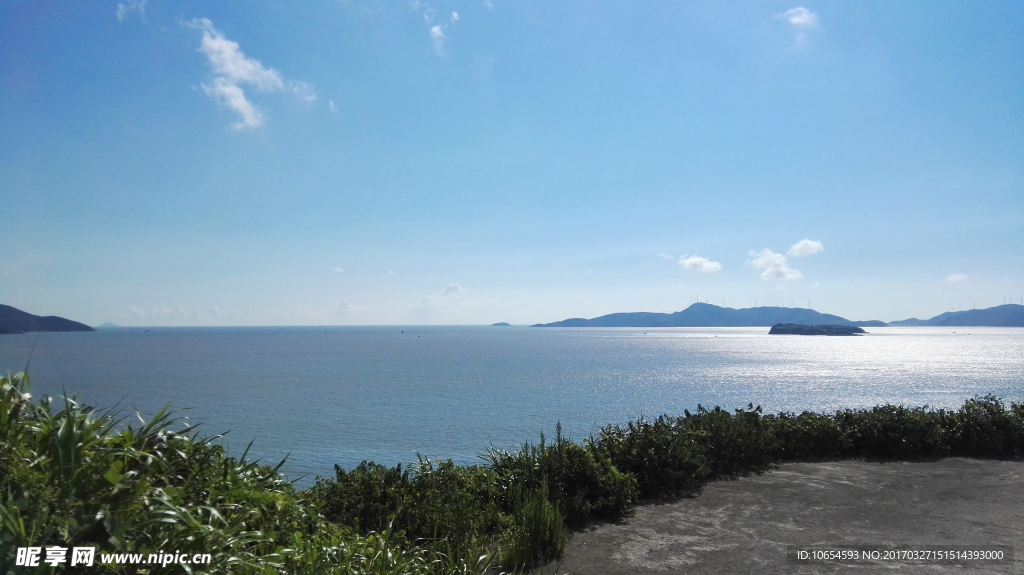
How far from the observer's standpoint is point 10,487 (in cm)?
286

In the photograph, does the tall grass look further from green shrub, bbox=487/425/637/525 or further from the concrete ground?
green shrub, bbox=487/425/637/525

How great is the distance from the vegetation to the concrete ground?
0.44 meters

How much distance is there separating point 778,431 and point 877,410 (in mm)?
2532

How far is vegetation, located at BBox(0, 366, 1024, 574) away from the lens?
2967mm

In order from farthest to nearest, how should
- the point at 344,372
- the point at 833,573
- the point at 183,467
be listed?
the point at 344,372, the point at 833,573, the point at 183,467

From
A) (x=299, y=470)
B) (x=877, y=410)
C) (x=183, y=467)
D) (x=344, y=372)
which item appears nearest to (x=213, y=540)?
(x=183, y=467)

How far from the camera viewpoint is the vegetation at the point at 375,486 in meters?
2.97

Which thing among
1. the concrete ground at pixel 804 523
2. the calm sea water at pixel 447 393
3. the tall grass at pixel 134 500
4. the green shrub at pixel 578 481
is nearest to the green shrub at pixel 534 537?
the concrete ground at pixel 804 523

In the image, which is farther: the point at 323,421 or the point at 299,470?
the point at 323,421

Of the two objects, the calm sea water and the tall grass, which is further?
the calm sea water

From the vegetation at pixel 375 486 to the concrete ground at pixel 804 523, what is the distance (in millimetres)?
437

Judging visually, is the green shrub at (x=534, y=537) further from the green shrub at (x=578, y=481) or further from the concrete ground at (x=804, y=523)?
the green shrub at (x=578, y=481)

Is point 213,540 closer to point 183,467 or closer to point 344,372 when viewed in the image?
point 183,467

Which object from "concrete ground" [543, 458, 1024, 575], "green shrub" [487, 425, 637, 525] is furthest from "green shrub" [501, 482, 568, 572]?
"green shrub" [487, 425, 637, 525]
